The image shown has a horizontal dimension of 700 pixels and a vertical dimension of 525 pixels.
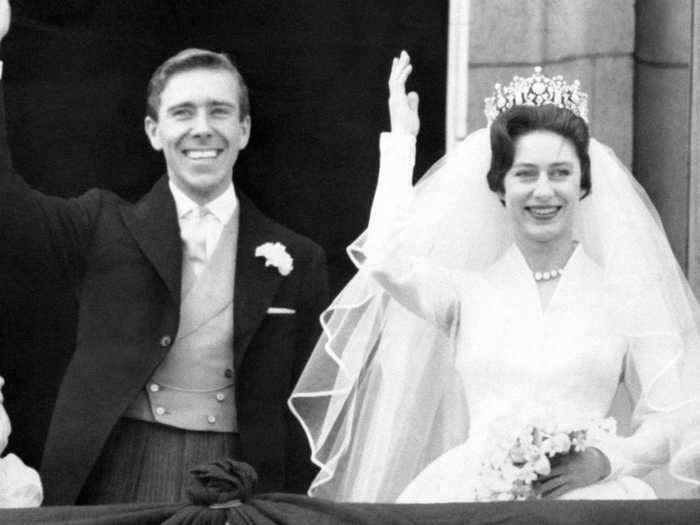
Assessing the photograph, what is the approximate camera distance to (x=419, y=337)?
17.7 feet

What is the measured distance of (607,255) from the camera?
5.26 metres

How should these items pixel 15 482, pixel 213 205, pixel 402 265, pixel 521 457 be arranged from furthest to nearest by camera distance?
pixel 213 205
pixel 402 265
pixel 15 482
pixel 521 457

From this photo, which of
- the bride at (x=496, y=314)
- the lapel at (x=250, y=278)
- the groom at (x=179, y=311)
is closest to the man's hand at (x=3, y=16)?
the groom at (x=179, y=311)

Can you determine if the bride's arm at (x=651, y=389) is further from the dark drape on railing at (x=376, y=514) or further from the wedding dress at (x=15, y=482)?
the wedding dress at (x=15, y=482)

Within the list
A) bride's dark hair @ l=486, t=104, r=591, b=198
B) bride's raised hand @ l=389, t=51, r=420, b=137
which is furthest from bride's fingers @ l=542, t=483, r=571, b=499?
bride's raised hand @ l=389, t=51, r=420, b=137

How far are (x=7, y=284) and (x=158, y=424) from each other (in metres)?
0.67

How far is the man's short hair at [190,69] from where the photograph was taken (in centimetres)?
572

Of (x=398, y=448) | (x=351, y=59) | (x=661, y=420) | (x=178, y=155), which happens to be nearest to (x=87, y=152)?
(x=178, y=155)

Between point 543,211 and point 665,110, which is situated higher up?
point 665,110

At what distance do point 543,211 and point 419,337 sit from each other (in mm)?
471

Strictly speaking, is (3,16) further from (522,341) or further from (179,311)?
(522,341)

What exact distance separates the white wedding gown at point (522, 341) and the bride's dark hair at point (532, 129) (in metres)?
0.20

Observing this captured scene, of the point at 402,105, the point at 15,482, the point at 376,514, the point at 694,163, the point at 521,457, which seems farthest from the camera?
the point at 694,163

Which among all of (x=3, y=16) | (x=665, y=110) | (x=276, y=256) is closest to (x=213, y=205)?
(x=276, y=256)
